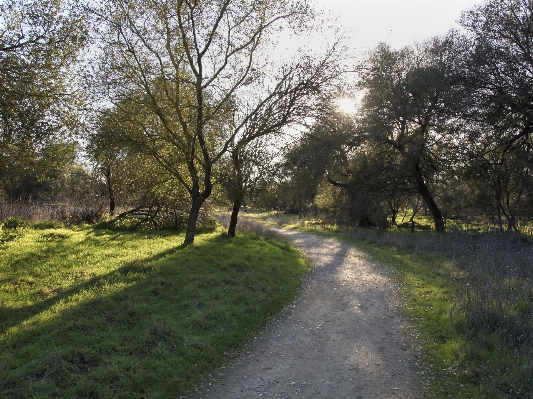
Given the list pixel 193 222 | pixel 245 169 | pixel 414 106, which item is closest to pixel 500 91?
pixel 414 106

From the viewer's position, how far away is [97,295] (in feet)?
28.1

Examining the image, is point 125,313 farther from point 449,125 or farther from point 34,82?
point 449,125

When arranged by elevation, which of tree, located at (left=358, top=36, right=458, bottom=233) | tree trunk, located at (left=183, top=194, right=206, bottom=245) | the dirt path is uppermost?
tree, located at (left=358, top=36, right=458, bottom=233)

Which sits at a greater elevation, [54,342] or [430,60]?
[430,60]

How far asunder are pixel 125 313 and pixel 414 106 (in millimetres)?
21187

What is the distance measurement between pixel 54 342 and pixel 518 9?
23.1 m

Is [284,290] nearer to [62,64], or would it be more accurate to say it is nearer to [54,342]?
[54,342]

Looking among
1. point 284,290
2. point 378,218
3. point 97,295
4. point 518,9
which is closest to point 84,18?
point 97,295

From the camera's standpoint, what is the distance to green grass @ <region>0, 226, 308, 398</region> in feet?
17.7

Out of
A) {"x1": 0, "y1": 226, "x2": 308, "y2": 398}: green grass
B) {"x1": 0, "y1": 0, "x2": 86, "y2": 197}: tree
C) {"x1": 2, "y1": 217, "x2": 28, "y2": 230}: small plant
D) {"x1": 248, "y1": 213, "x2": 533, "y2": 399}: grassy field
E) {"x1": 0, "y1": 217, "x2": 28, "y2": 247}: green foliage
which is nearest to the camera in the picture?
{"x1": 248, "y1": 213, "x2": 533, "y2": 399}: grassy field

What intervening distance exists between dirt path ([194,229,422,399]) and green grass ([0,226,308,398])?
0.50 metres

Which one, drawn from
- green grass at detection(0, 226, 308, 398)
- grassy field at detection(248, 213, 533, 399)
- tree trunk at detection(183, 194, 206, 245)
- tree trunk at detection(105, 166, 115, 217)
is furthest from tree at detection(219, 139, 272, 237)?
tree trunk at detection(105, 166, 115, 217)

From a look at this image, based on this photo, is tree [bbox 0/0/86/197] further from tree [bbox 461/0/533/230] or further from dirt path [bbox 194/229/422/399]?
tree [bbox 461/0/533/230]

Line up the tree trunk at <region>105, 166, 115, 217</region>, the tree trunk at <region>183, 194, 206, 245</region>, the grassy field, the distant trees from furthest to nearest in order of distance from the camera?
the tree trunk at <region>105, 166, 115, 217</region>, the distant trees, the tree trunk at <region>183, 194, 206, 245</region>, the grassy field
